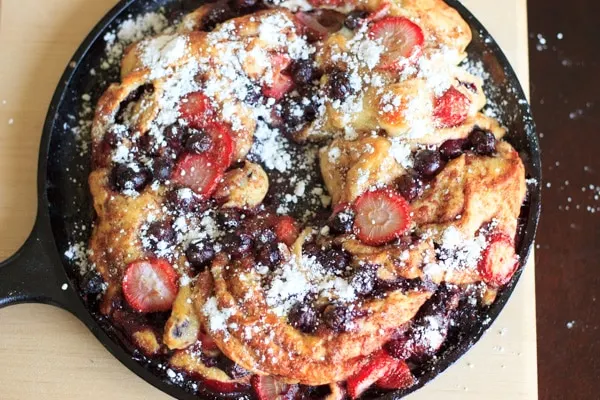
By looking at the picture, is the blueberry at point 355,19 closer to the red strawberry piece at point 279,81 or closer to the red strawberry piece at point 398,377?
the red strawberry piece at point 279,81

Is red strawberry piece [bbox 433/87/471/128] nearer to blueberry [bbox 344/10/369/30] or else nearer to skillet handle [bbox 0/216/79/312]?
blueberry [bbox 344/10/369/30]

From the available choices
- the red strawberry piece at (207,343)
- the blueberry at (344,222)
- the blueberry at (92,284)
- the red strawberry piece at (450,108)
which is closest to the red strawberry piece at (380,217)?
the blueberry at (344,222)

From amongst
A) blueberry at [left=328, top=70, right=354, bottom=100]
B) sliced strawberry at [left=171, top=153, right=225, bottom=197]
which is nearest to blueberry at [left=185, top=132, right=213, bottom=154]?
sliced strawberry at [left=171, top=153, right=225, bottom=197]

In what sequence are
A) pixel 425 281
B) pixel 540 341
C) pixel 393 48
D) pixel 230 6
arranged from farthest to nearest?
1. pixel 540 341
2. pixel 230 6
3. pixel 393 48
4. pixel 425 281

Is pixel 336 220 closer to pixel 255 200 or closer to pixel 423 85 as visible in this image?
pixel 255 200

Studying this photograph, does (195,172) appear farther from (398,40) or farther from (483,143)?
(483,143)

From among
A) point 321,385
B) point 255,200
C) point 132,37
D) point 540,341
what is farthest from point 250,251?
point 540,341
